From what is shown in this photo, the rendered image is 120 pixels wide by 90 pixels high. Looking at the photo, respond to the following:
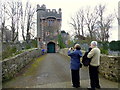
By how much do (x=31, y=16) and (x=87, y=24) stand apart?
16585 mm

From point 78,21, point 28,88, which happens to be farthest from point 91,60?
point 78,21

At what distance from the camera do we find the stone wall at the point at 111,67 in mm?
6465

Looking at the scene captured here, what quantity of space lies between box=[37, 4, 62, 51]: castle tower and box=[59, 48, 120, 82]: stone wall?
35.1 meters

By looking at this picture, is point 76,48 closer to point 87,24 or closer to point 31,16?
point 31,16

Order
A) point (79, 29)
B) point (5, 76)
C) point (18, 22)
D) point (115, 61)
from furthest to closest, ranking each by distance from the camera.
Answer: point (79, 29) < point (18, 22) < point (5, 76) < point (115, 61)

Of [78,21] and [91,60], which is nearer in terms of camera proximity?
[91,60]

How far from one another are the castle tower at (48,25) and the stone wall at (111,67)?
35104mm

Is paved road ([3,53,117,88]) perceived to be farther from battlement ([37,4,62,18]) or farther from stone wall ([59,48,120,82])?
battlement ([37,4,62,18])

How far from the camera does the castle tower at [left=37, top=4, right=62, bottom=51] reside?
141ft

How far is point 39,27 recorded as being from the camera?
46562 mm

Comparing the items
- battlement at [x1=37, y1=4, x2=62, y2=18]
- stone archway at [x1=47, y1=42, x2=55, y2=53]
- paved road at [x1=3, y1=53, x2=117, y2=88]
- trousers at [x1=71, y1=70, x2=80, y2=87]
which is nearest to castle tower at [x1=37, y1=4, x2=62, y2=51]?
battlement at [x1=37, y1=4, x2=62, y2=18]

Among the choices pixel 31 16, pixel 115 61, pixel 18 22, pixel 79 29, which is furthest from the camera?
pixel 79 29

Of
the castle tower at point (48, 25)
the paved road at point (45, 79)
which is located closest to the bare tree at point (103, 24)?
the castle tower at point (48, 25)

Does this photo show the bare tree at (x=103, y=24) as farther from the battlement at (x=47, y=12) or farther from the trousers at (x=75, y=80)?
the trousers at (x=75, y=80)
